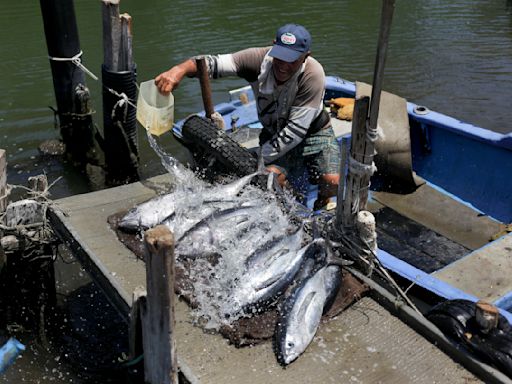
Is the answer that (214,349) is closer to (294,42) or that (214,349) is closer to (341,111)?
(294,42)

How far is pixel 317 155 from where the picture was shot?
21.7 ft

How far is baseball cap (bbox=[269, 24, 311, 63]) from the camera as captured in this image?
5.76 metres

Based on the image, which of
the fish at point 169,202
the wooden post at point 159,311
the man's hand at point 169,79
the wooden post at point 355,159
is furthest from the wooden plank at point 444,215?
the wooden post at point 159,311

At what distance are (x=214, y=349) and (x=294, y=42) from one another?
318cm

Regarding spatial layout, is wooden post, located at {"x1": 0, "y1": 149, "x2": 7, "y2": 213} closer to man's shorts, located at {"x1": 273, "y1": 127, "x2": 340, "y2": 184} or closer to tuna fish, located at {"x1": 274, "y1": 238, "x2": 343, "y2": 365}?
man's shorts, located at {"x1": 273, "y1": 127, "x2": 340, "y2": 184}

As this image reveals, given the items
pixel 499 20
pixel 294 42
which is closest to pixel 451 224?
pixel 294 42

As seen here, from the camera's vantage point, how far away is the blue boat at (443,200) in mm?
5812

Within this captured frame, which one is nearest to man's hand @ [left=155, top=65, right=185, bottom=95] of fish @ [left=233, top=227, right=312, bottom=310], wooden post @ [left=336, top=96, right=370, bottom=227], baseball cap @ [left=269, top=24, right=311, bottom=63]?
baseball cap @ [left=269, top=24, right=311, bottom=63]

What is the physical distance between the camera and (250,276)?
15.2ft

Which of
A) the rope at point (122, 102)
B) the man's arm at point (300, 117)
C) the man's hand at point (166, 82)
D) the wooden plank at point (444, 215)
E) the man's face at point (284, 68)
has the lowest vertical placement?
the wooden plank at point (444, 215)

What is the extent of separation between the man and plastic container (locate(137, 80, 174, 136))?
111mm

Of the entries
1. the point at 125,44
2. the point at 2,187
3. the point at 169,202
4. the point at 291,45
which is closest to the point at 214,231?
the point at 169,202

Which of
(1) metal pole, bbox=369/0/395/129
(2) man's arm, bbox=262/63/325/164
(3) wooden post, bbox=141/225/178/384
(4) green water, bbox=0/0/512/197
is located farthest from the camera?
(4) green water, bbox=0/0/512/197

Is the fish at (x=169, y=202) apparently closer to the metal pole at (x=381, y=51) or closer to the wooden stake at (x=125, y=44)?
the metal pole at (x=381, y=51)
